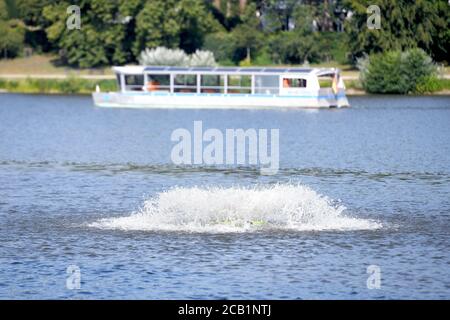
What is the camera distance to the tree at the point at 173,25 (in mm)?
132125

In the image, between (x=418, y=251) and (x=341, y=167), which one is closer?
(x=418, y=251)

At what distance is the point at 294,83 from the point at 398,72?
772 inches

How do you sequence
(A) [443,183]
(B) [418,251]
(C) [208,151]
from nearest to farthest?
(B) [418,251]
(A) [443,183]
(C) [208,151]

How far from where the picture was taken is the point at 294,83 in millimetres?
99750

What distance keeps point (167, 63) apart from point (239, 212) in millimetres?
87925

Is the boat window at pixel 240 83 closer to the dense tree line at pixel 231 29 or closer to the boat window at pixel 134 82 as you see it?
the boat window at pixel 134 82

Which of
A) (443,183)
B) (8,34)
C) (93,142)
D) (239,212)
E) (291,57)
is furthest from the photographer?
(8,34)

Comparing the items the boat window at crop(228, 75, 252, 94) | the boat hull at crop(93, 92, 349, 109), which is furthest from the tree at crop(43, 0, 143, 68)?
the boat hull at crop(93, 92, 349, 109)

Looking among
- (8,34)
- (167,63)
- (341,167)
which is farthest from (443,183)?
(8,34)

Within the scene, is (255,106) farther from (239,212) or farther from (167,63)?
(239,212)

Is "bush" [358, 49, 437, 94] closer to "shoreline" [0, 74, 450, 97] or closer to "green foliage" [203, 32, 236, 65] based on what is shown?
"shoreline" [0, 74, 450, 97]

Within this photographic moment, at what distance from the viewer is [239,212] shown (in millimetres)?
34688

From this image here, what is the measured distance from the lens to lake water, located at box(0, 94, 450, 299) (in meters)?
27.9
